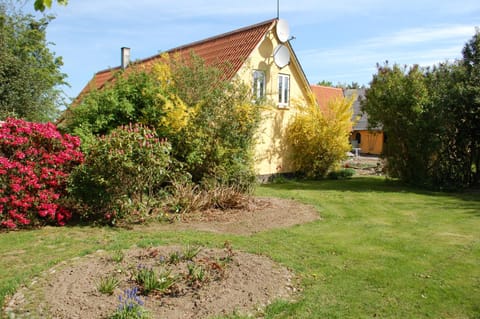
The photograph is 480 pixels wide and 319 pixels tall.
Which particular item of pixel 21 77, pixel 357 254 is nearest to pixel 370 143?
pixel 21 77

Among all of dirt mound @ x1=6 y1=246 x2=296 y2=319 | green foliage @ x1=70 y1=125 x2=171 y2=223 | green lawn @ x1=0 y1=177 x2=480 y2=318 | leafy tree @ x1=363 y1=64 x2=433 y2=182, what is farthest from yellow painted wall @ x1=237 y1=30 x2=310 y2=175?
dirt mound @ x1=6 y1=246 x2=296 y2=319

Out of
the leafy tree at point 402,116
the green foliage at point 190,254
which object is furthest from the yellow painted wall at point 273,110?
the green foliage at point 190,254

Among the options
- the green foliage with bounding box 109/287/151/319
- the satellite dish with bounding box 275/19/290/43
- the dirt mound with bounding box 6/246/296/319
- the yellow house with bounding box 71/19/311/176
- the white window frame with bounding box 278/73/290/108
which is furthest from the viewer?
the white window frame with bounding box 278/73/290/108

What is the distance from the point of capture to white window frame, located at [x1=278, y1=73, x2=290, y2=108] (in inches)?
715

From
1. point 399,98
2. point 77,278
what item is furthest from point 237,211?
point 399,98

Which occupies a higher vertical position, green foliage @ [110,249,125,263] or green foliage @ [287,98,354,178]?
green foliage @ [287,98,354,178]

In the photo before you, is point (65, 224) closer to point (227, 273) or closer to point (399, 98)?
→ point (227, 273)

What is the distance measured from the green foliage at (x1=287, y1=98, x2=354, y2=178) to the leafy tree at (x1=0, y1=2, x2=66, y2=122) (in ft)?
41.0

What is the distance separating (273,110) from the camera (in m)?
17.3

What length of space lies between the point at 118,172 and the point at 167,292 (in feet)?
13.7

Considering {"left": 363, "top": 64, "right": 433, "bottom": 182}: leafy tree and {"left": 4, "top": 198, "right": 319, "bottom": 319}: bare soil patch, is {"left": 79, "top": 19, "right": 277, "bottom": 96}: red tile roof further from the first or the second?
{"left": 4, "top": 198, "right": 319, "bottom": 319}: bare soil patch

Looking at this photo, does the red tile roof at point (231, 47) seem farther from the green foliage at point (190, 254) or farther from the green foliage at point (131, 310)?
the green foliage at point (131, 310)

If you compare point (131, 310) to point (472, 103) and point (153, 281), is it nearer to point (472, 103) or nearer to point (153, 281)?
point (153, 281)

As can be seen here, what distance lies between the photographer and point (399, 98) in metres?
15.2
